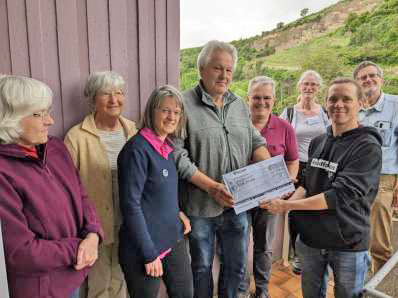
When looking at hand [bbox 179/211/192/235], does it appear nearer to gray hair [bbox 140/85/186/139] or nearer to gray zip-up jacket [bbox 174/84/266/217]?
gray zip-up jacket [bbox 174/84/266/217]

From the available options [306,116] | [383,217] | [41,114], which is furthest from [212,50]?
[383,217]

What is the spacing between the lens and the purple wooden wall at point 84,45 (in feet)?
4.26

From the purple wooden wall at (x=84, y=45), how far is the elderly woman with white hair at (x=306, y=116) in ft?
4.08

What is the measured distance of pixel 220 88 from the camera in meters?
1.63

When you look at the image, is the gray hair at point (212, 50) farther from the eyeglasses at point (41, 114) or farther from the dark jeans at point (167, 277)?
the dark jeans at point (167, 277)

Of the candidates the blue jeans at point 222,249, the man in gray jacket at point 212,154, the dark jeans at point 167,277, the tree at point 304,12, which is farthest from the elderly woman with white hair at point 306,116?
the tree at point 304,12

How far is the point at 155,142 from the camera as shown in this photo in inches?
53.8

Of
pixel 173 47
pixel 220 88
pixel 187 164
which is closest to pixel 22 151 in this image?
pixel 187 164

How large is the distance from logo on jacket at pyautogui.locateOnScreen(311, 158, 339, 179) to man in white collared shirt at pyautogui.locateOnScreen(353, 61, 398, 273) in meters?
1.19

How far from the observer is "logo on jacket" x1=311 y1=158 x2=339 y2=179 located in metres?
1.44

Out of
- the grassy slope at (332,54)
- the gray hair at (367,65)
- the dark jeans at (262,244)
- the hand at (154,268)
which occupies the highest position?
the grassy slope at (332,54)

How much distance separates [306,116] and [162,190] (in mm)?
1769

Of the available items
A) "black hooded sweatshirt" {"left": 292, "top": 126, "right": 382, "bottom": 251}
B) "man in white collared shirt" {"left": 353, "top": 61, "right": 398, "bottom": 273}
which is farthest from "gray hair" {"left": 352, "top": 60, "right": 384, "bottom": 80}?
"black hooded sweatshirt" {"left": 292, "top": 126, "right": 382, "bottom": 251}

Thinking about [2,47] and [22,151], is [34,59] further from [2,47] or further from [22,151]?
[22,151]
